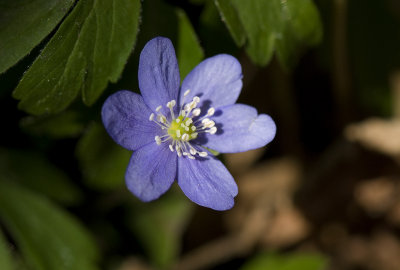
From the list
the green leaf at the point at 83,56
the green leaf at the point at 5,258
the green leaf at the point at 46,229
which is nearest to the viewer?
the green leaf at the point at 83,56

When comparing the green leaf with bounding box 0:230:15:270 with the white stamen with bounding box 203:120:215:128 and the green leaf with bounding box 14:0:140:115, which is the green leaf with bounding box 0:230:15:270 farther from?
the white stamen with bounding box 203:120:215:128

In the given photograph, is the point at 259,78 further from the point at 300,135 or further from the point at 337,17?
the point at 337,17

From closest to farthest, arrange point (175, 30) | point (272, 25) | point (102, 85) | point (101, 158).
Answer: point (102, 85), point (272, 25), point (175, 30), point (101, 158)

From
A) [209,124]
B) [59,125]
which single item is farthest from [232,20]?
A: [59,125]

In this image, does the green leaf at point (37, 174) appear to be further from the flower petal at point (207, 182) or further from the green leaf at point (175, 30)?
the flower petal at point (207, 182)

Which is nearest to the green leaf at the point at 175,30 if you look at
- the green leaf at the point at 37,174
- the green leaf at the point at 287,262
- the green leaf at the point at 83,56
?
the green leaf at the point at 83,56

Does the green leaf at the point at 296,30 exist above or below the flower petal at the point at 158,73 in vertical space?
below

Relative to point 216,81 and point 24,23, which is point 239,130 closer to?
point 216,81

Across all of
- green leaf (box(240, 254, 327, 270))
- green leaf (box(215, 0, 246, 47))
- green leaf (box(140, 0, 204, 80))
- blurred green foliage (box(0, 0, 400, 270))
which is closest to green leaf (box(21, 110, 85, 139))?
blurred green foliage (box(0, 0, 400, 270))
